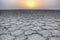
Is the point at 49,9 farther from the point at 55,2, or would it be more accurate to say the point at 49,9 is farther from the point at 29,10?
the point at 29,10

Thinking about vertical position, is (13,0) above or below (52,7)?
above

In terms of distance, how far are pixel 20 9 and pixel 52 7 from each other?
1.14 meters

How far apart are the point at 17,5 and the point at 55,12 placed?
138 centimetres

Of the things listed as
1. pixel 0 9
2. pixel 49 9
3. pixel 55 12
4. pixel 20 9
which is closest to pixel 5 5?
pixel 0 9

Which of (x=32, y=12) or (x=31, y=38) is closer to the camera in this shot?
(x=31, y=38)

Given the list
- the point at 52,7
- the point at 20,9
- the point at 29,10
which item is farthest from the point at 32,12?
the point at 52,7

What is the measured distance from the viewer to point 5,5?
11.3 ft

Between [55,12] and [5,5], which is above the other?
[5,5]

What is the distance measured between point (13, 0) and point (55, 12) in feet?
5.09

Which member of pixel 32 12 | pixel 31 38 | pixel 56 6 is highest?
pixel 31 38

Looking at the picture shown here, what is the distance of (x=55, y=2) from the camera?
11.3 ft

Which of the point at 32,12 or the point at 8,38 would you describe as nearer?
the point at 8,38

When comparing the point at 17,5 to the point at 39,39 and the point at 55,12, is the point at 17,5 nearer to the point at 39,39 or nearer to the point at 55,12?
the point at 55,12

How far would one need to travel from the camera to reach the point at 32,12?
3.54 meters
